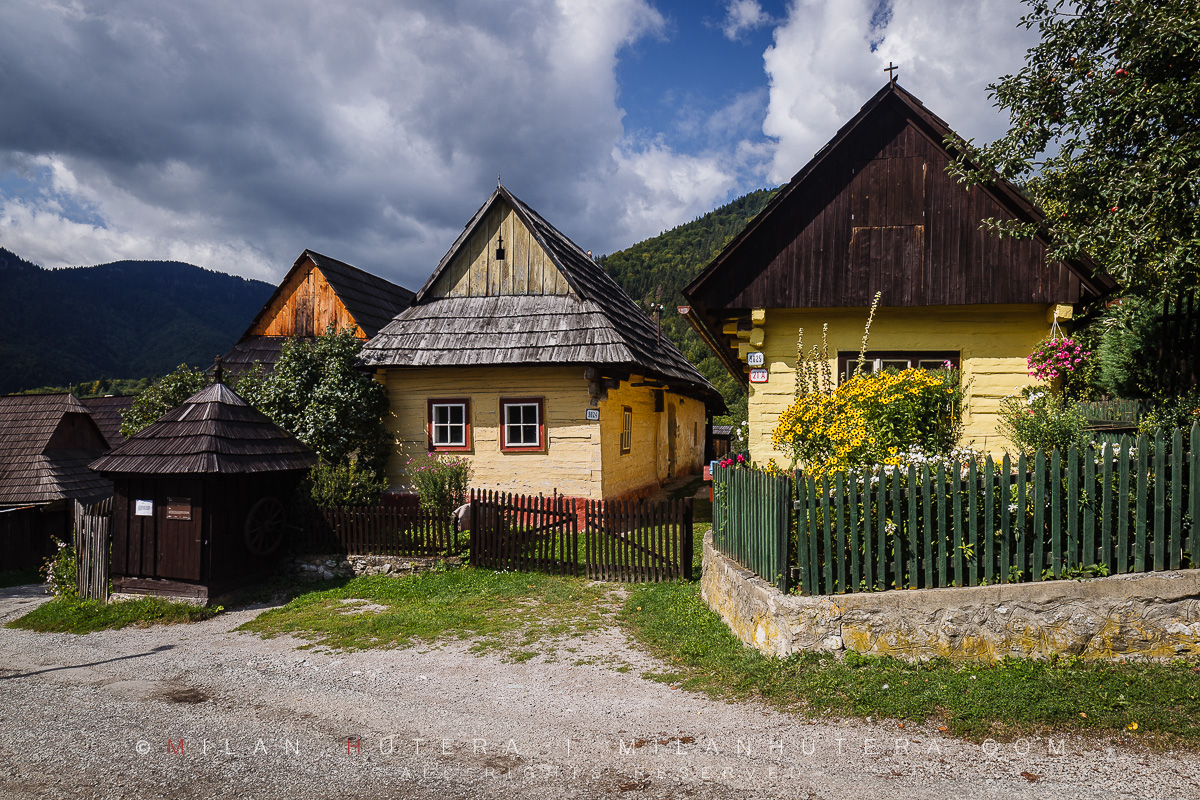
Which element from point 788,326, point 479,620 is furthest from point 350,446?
point 788,326

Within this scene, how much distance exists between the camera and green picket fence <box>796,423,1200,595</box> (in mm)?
5363

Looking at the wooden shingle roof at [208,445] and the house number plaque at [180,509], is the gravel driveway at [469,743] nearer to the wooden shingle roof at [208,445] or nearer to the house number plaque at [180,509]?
the house number plaque at [180,509]

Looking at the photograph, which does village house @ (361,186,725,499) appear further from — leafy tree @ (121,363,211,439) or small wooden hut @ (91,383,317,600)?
leafy tree @ (121,363,211,439)

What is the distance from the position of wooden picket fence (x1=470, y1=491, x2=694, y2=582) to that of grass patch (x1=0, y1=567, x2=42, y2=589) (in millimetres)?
10904

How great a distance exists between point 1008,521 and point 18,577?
19.9 m

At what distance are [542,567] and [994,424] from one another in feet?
23.2

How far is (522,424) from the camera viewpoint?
13.5 metres

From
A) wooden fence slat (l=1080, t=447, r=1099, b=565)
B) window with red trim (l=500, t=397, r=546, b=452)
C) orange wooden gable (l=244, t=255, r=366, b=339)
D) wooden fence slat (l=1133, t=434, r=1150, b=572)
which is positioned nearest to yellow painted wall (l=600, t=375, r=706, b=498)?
window with red trim (l=500, t=397, r=546, b=452)

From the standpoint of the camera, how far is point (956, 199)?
9.53 m

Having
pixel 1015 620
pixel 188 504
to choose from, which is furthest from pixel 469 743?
pixel 188 504

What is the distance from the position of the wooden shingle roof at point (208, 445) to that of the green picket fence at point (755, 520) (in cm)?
659

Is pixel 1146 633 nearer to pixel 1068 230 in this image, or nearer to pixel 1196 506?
pixel 1196 506

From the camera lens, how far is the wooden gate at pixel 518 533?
1010cm

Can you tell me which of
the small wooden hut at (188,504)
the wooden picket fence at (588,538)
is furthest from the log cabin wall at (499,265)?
the small wooden hut at (188,504)
